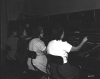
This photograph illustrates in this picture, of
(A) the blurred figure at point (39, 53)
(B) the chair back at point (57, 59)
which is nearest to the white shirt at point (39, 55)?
(A) the blurred figure at point (39, 53)

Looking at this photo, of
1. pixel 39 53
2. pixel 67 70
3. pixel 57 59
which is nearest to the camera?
pixel 57 59

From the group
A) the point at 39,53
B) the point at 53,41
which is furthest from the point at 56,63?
the point at 39,53

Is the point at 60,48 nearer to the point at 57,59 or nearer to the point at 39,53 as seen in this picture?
the point at 57,59

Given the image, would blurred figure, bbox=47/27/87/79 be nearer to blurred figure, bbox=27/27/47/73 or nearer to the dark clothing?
the dark clothing

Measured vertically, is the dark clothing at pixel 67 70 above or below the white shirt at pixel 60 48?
below

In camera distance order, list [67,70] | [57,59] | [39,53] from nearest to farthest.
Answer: [57,59] → [67,70] → [39,53]

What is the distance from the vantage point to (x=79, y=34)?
15.3ft

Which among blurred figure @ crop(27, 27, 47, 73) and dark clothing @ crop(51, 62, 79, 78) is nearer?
dark clothing @ crop(51, 62, 79, 78)

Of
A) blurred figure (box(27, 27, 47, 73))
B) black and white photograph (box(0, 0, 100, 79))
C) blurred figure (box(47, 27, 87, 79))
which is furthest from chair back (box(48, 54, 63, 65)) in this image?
blurred figure (box(27, 27, 47, 73))

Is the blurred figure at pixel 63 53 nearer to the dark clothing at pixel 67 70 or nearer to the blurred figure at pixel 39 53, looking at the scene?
the dark clothing at pixel 67 70

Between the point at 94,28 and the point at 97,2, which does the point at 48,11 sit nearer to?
the point at 97,2

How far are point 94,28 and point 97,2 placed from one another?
3.81ft

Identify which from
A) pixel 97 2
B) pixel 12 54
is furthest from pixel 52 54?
pixel 97 2

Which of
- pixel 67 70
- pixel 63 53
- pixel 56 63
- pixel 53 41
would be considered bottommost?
pixel 67 70
